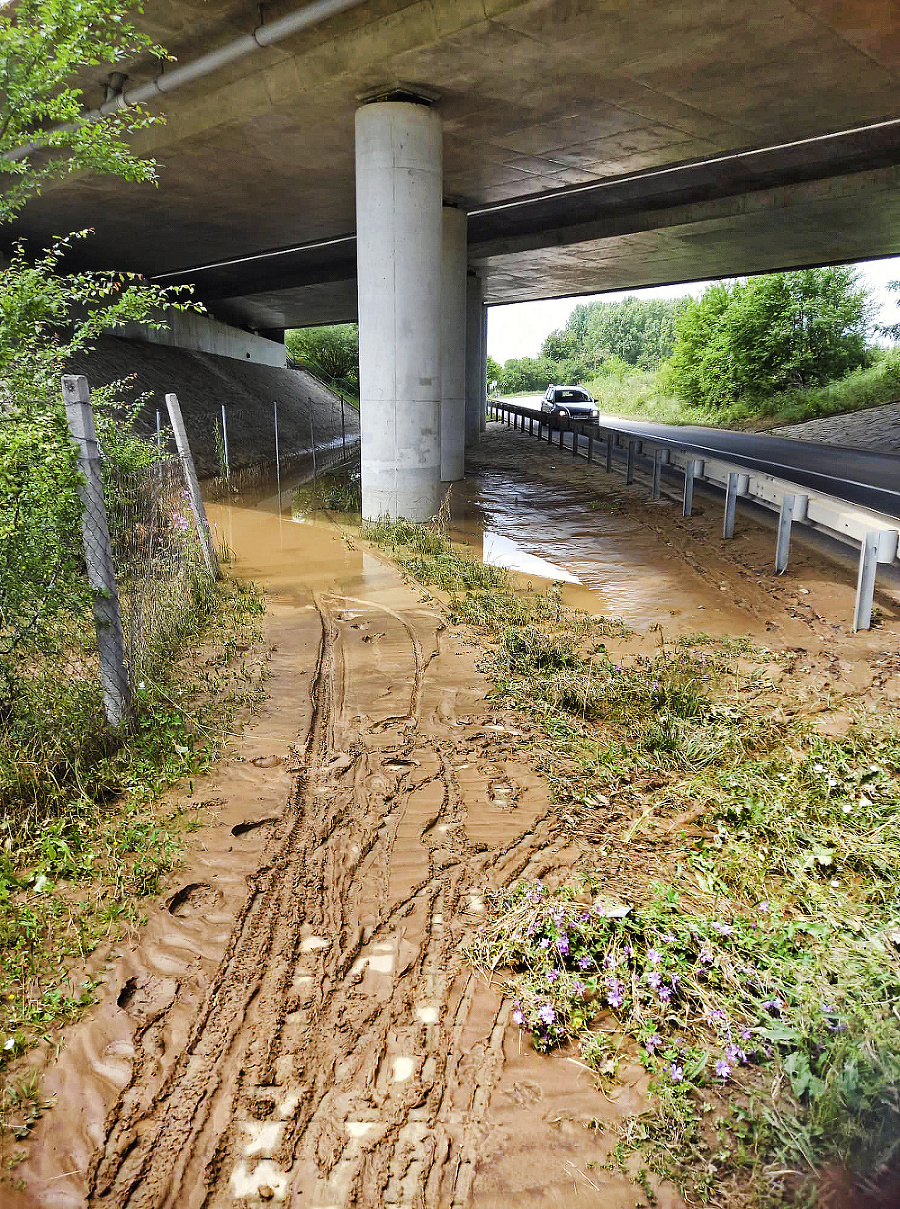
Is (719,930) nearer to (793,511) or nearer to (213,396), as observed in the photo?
(793,511)

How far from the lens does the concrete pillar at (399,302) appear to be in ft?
43.2

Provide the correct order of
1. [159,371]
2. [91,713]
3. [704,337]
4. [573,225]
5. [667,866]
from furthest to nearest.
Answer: [704,337] < [159,371] < [573,225] < [91,713] < [667,866]

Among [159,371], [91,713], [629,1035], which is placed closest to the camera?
[629,1035]

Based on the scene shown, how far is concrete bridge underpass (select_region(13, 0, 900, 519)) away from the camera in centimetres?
1149

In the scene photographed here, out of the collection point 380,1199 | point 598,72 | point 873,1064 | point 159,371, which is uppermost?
point 598,72

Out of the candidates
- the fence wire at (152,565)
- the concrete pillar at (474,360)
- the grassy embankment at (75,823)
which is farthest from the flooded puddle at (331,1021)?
the concrete pillar at (474,360)

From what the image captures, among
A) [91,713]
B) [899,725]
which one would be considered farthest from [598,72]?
[91,713]

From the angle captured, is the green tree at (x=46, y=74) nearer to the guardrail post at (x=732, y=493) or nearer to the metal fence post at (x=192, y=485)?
the metal fence post at (x=192, y=485)

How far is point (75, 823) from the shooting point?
4.46 metres

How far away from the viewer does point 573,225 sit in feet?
78.7

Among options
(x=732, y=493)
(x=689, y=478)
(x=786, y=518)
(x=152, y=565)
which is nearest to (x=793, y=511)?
(x=786, y=518)

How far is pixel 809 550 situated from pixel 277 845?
8.89 m

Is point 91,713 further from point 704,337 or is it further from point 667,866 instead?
point 704,337

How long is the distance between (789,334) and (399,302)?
1222 inches
